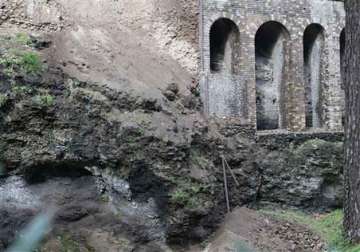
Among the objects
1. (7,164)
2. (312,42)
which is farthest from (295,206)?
(7,164)

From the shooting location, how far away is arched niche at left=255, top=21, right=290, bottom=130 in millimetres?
14336

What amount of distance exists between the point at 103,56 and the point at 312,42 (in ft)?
23.5

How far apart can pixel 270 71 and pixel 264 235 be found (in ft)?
20.3

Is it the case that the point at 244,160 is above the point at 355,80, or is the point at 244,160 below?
below

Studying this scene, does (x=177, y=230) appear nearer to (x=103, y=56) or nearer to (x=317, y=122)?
(x=103, y=56)

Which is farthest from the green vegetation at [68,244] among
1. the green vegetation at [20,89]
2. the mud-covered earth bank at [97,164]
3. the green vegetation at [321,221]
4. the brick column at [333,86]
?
the brick column at [333,86]

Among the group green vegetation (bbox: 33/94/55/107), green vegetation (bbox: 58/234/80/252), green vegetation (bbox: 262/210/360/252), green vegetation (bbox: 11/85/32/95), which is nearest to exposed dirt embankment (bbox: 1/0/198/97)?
green vegetation (bbox: 33/94/55/107)

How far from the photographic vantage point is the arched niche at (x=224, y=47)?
13555 millimetres

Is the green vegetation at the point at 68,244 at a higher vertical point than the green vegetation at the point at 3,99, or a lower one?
lower

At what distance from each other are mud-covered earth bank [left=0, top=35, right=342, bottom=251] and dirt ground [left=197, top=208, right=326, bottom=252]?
0.36 m

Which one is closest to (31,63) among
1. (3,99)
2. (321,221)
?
(3,99)

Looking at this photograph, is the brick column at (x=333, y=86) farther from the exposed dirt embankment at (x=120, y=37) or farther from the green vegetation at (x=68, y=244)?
the green vegetation at (x=68, y=244)

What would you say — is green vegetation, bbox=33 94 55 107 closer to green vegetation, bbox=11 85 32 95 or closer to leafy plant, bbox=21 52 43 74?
green vegetation, bbox=11 85 32 95

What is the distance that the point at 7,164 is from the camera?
29.6 ft
